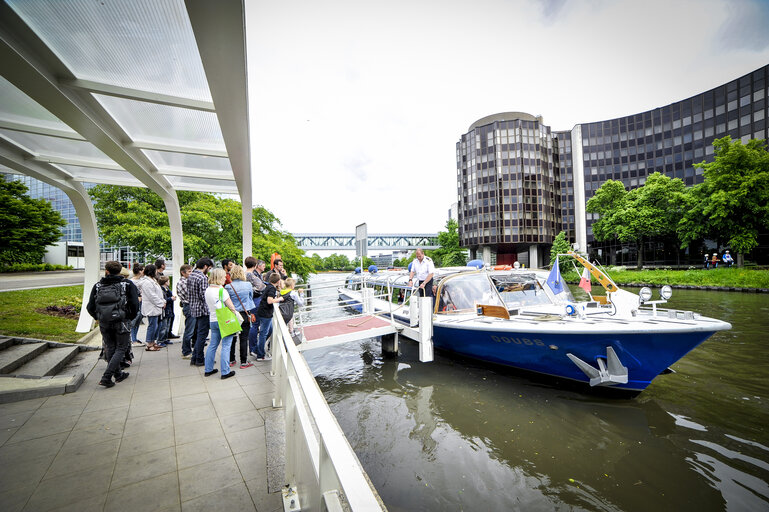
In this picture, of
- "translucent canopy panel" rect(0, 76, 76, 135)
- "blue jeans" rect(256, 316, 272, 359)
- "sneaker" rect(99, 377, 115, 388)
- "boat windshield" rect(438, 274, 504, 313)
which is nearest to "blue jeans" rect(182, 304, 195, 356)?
"blue jeans" rect(256, 316, 272, 359)

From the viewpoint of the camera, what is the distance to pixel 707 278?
87.5 feet

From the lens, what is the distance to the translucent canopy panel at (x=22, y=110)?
428 cm

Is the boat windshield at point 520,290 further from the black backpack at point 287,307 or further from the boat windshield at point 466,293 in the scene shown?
the black backpack at point 287,307

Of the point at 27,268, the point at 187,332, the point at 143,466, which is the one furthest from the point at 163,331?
the point at 27,268

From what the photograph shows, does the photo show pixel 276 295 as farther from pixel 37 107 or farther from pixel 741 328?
pixel 741 328

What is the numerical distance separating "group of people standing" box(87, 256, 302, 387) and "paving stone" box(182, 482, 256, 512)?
2974 mm

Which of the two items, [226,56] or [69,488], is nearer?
[69,488]

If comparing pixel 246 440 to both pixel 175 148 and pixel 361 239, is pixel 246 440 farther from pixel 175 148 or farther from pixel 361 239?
pixel 361 239

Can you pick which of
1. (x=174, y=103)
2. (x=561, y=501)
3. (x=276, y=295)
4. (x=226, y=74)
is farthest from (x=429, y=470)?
(x=174, y=103)

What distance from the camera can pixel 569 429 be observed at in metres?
5.09

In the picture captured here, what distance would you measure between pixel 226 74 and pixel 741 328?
56.4 feet

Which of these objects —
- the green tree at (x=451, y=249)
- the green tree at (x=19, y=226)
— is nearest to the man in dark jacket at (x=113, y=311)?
the green tree at (x=19, y=226)

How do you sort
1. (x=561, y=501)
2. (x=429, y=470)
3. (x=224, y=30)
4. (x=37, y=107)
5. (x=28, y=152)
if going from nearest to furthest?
(x=224, y=30)
(x=561, y=501)
(x=429, y=470)
(x=37, y=107)
(x=28, y=152)

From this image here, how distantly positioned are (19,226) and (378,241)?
103746 mm
